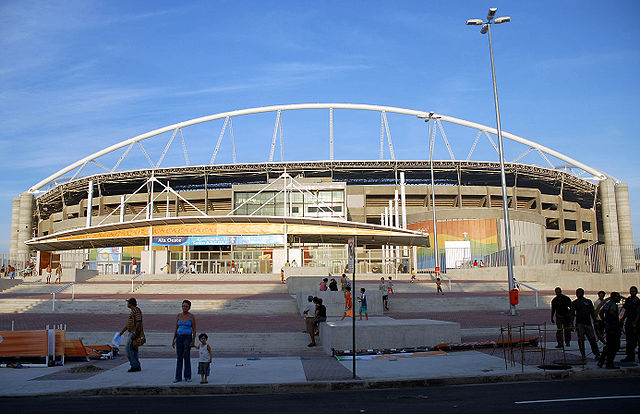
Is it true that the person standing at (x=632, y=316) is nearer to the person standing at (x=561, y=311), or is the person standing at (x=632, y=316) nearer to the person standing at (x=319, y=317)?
the person standing at (x=561, y=311)

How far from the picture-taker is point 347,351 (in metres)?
14.4

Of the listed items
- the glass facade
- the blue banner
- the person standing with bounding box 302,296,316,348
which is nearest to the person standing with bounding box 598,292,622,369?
the person standing with bounding box 302,296,316,348

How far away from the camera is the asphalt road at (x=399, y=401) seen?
8.20m

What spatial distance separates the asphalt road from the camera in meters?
8.20

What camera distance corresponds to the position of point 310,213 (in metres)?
68.8

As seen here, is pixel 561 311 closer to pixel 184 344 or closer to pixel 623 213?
pixel 184 344

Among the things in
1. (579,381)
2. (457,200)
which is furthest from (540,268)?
(457,200)

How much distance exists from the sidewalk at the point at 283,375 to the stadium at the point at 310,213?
3130 cm

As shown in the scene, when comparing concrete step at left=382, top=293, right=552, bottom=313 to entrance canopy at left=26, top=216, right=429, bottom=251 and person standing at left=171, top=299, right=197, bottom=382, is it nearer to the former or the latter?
person standing at left=171, top=299, right=197, bottom=382

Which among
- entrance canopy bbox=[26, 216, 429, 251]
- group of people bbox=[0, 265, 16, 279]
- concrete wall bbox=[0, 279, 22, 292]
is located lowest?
concrete wall bbox=[0, 279, 22, 292]

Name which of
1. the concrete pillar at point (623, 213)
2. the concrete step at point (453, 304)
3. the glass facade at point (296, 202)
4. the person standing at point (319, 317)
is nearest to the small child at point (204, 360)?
the person standing at point (319, 317)

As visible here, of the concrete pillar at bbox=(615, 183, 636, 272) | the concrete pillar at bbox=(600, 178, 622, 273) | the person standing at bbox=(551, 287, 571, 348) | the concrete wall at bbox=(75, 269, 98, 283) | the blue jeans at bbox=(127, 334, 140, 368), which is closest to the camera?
the blue jeans at bbox=(127, 334, 140, 368)

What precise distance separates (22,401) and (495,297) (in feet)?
73.9

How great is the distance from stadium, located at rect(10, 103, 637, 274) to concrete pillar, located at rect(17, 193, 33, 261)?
217mm
